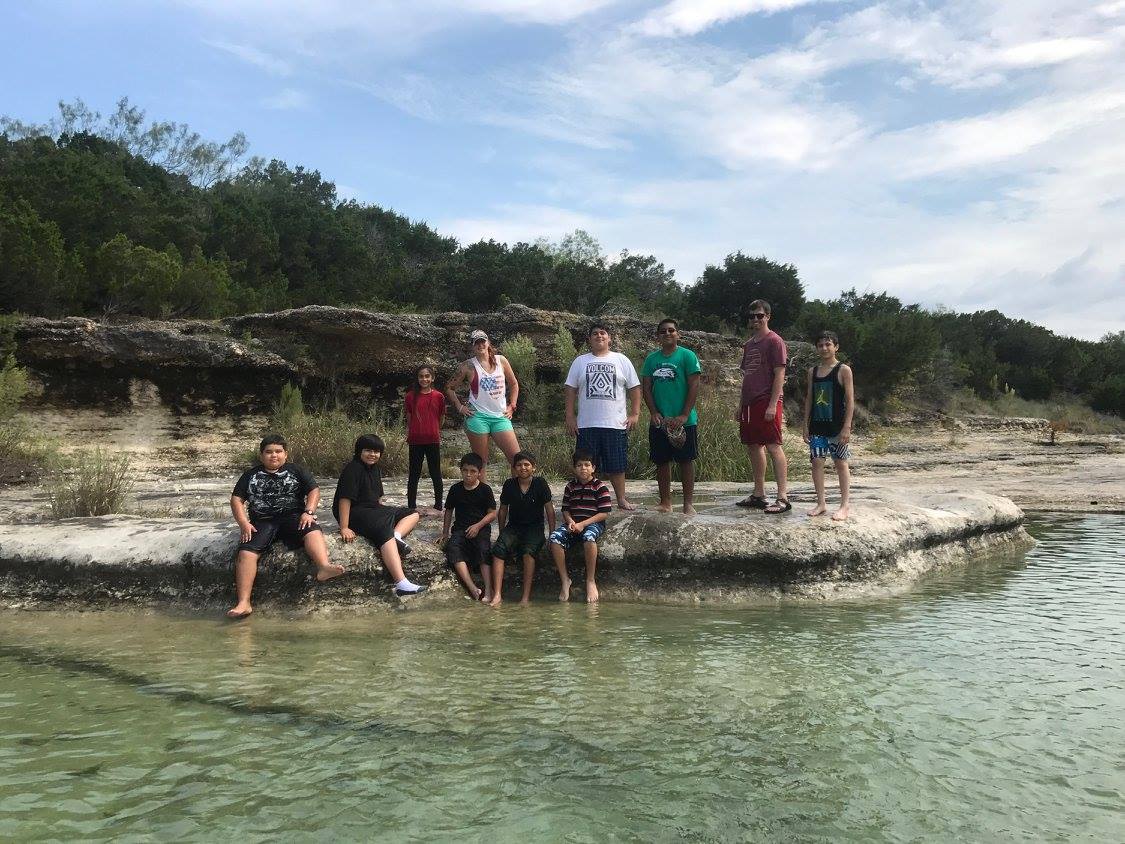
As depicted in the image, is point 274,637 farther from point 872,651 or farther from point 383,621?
point 872,651

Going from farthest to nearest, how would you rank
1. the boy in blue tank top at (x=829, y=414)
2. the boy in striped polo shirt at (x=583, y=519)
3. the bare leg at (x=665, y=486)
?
the bare leg at (x=665, y=486), the boy in blue tank top at (x=829, y=414), the boy in striped polo shirt at (x=583, y=519)

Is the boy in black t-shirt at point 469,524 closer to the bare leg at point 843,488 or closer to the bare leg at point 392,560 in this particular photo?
the bare leg at point 392,560

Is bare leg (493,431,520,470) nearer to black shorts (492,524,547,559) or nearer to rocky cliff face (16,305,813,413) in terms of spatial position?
black shorts (492,524,547,559)

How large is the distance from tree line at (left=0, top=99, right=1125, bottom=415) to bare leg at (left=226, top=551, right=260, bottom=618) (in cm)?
1322

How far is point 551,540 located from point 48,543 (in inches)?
139

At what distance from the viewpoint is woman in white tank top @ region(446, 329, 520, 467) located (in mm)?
6527

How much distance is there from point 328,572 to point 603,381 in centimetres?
239

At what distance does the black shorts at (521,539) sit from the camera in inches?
227

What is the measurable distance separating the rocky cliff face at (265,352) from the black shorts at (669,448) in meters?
8.29

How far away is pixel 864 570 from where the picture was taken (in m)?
6.01

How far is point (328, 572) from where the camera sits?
18.0 feet

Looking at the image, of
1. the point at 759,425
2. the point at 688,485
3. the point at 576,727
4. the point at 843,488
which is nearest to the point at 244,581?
the point at 576,727

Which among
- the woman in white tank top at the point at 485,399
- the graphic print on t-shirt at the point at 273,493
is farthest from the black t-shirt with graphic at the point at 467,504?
the graphic print on t-shirt at the point at 273,493

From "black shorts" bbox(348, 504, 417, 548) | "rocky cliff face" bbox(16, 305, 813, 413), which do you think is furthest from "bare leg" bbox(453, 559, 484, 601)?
"rocky cliff face" bbox(16, 305, 813, 413)
